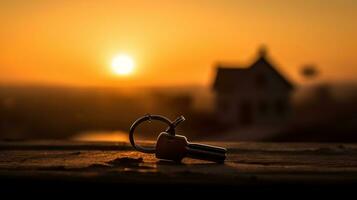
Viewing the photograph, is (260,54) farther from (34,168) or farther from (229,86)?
(34,168)

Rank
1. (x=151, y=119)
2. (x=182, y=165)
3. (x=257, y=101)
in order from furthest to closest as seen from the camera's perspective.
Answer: (x=257, y=101) < (x=151, y=119) < (x=182, y=165)

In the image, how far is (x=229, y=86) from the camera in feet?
156

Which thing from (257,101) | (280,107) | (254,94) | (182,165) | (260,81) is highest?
(260,81)

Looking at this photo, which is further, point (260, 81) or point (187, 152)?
point (260, 81)

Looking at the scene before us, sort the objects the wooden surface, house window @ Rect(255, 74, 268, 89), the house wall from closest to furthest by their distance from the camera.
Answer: the wooden surface < the house wall < house window @ Rect(255, 74, 268, 89)

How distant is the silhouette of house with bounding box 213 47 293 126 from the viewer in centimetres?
4653

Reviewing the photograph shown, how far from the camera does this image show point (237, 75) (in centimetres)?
4816

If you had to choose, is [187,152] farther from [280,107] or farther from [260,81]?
[280,107]

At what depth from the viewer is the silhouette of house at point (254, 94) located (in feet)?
153

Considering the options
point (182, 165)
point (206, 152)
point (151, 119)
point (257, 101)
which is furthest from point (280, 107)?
point (182, 165)

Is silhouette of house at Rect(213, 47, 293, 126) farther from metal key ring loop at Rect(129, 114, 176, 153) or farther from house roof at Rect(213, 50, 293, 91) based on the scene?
metal key ring loop at Rect(129, 114, 176, 153)

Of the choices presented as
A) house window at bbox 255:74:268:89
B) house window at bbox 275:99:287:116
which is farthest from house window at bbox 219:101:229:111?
house window at bbox 275:99:287:116

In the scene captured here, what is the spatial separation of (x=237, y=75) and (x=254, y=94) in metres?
2.26

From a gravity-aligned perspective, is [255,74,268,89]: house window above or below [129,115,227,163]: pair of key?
above
